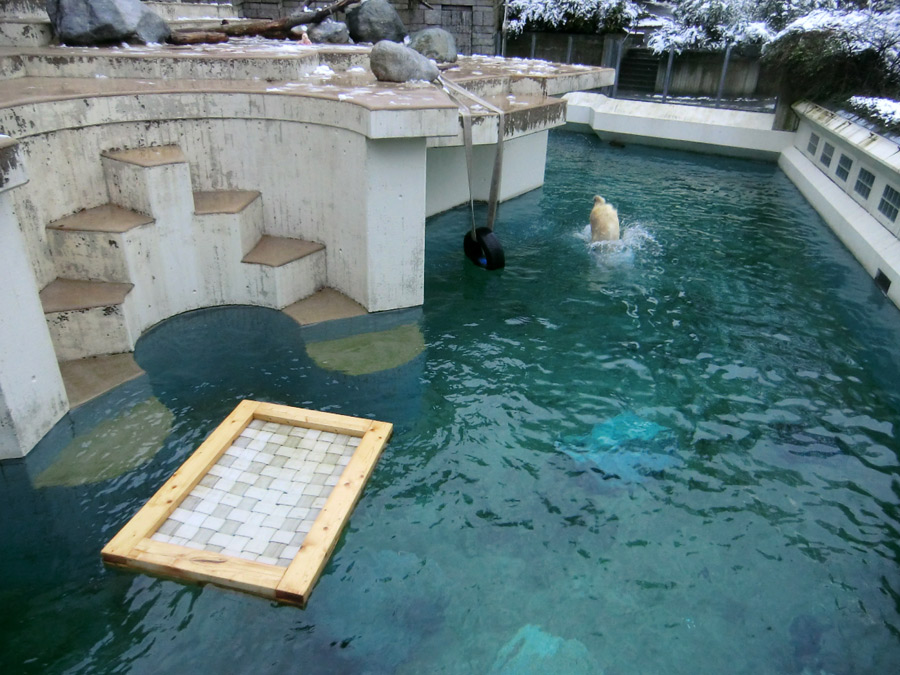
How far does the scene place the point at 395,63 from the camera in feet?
29.8

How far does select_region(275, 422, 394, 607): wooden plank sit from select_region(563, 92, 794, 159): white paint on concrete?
1323 centimetres

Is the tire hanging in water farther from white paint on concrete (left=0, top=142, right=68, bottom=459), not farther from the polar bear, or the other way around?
white paint on concrete (left=0, top=142, right=68, bottom=459)

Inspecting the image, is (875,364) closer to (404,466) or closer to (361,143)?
(404,466)

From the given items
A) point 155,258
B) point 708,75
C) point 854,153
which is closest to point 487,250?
point 155,258

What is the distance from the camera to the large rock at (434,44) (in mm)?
12992

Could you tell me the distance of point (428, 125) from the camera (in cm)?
723

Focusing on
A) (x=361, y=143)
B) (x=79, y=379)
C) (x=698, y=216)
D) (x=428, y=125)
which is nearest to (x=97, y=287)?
(x=79, y=379)

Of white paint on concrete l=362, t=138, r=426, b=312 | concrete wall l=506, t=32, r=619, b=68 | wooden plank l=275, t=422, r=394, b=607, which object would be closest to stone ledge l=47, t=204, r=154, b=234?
white paint on concrete l=362, t=138, r=426, b=312

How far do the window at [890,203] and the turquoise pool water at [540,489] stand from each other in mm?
2010

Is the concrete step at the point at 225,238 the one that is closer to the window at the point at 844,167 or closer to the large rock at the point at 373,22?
the large rock at the point at 373,22

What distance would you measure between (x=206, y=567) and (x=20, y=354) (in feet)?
8.54

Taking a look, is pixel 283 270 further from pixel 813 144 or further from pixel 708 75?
pixel 708 75

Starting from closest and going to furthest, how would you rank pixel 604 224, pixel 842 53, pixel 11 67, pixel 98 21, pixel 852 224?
pixel 11 67
pixel 98 21
pixel 604 224
pixel 852 224
pixel 842 53

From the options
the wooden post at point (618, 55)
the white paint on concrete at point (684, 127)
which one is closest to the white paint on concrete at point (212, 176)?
the white paint on concrete at point (684, 127)
